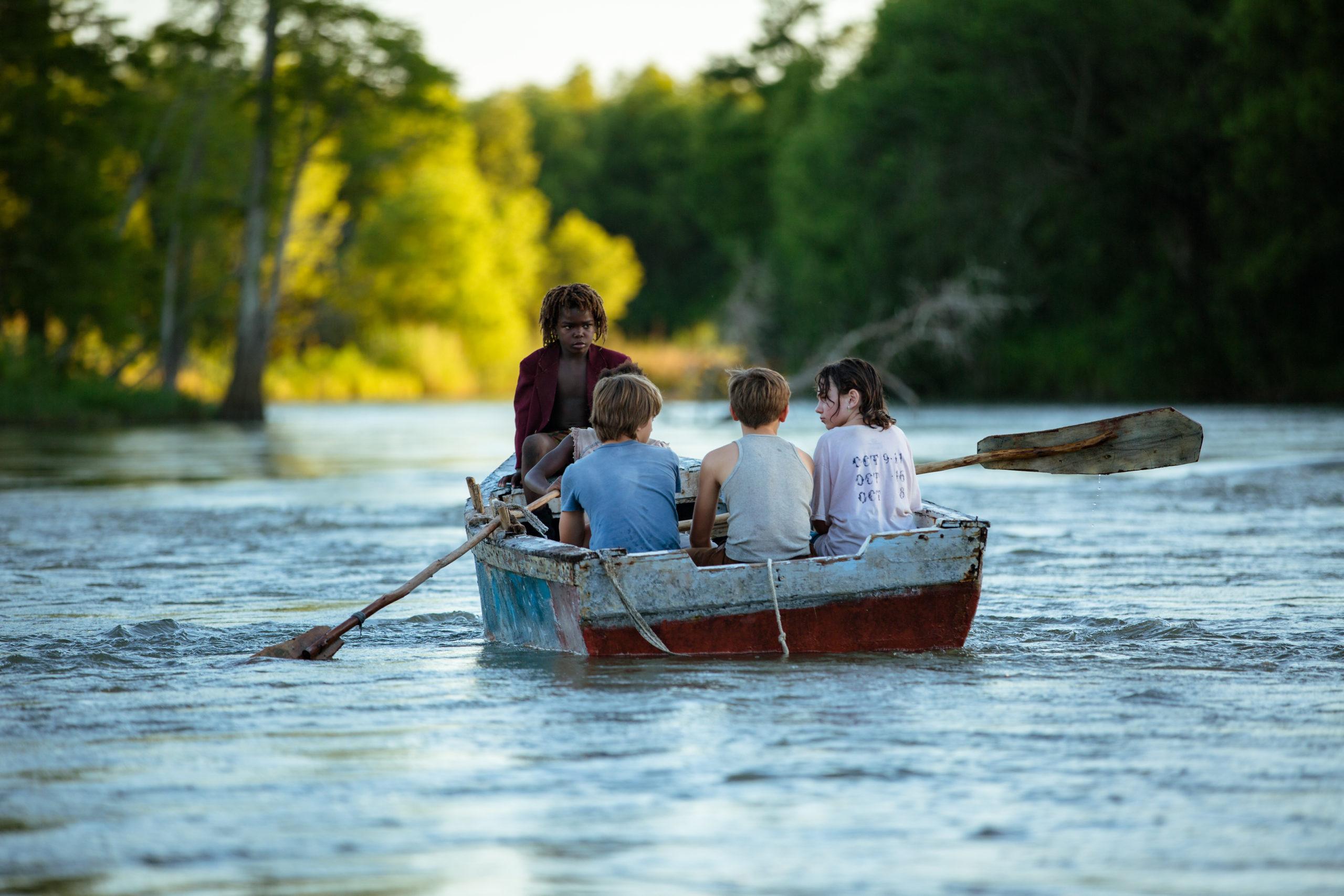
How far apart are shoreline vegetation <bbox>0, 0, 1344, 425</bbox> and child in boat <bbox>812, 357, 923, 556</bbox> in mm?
19282

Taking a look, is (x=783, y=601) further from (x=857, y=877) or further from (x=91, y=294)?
(x=91, y=294)

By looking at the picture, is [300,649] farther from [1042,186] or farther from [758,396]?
[1042,186]

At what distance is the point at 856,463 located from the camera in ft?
21.5

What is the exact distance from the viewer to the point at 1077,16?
32.5m

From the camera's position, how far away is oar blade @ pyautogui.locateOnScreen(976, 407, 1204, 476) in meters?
7.32

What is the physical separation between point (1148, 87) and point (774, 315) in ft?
35.9

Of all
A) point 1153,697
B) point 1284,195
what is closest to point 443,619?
point 1153,697

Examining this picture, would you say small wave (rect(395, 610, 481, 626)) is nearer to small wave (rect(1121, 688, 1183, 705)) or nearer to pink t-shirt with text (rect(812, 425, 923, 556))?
pink t-shirt with text (rect(812, 425, 923, 556))

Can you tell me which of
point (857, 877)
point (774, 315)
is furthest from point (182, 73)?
point (857, 877)

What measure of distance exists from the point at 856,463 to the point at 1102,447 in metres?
1.46

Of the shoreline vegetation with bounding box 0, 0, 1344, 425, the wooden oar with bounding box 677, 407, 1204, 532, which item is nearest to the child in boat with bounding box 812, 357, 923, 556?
the wooden oar with bounding box 677, 407, 1204, 532

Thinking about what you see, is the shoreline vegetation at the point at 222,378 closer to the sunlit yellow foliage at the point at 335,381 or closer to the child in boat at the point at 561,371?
the sunlit yellow foliage at the point at 335,381

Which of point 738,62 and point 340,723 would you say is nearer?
point 340,723

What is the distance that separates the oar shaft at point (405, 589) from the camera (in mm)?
6598
